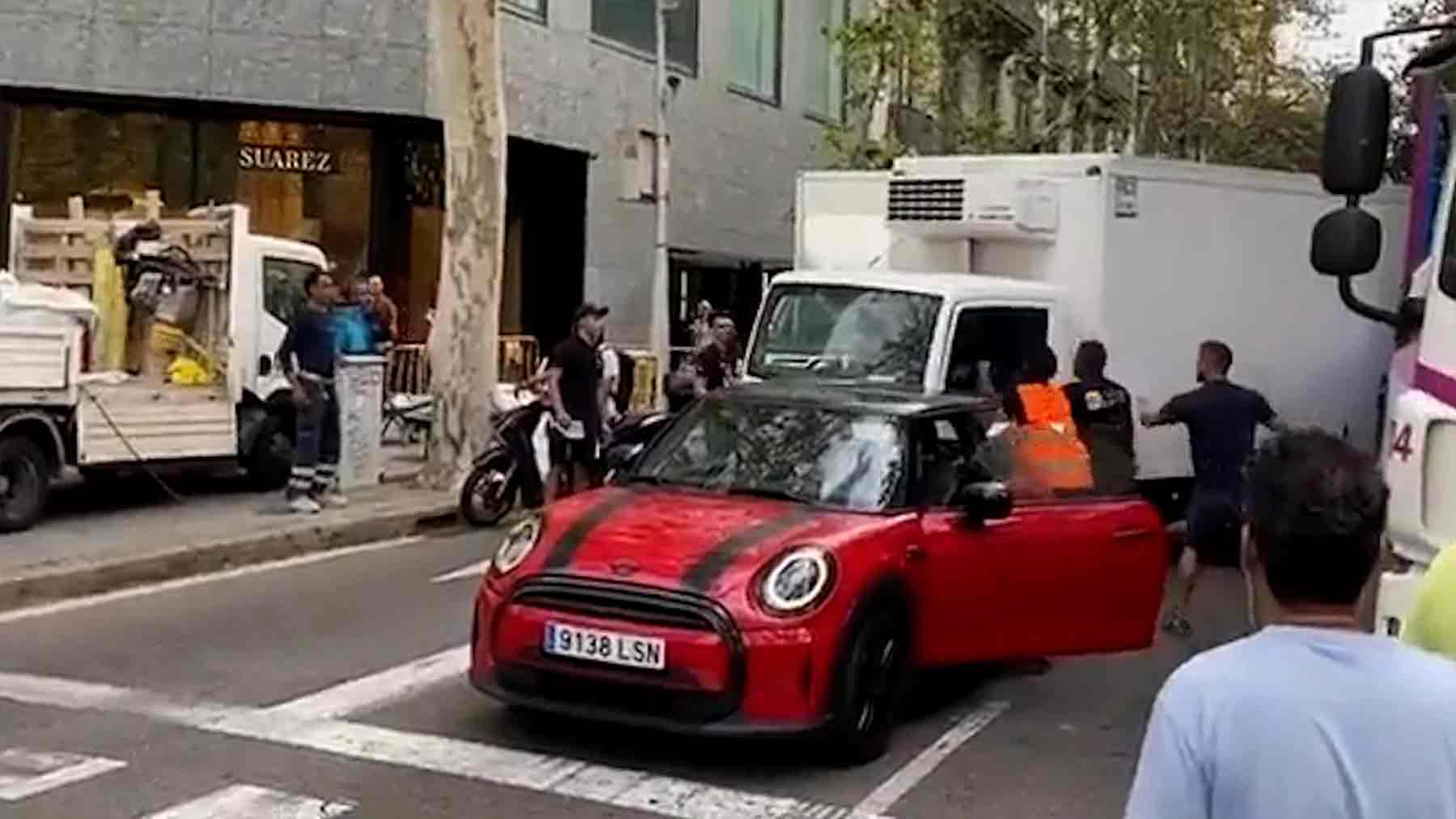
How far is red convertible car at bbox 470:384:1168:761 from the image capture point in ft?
24.9

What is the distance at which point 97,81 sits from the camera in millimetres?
21109

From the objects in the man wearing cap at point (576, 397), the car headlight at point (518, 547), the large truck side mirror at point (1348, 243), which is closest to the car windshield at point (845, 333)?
the man wearing cap at point (576, 397)

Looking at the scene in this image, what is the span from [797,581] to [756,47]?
25089mm

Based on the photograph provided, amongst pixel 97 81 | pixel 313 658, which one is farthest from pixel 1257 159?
pixel 313 658

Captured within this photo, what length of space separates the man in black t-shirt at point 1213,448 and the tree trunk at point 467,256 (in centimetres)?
674

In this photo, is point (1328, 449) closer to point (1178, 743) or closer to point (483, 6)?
point (1178, 743)

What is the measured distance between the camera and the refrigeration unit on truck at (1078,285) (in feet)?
45.2

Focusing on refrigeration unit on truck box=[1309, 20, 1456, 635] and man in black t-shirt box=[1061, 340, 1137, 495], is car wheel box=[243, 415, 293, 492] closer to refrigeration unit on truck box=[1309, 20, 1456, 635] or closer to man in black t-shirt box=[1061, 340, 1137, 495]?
man in black t-shirt box=[1061, 340, 1137, 495]

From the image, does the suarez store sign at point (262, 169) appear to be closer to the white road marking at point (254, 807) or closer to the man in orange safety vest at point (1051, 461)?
the man in orange safety vest at point (1051, 461)

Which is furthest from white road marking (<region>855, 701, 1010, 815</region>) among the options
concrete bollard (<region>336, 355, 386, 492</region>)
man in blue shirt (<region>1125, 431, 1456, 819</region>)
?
concrete bollard (<region>336, 355, 386, 492</region>)

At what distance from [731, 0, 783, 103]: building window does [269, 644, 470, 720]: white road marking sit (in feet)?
72.2

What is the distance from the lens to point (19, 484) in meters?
13.2

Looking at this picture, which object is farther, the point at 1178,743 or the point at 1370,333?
the point at 1370,333

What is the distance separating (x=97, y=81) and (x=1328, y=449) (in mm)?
19954
